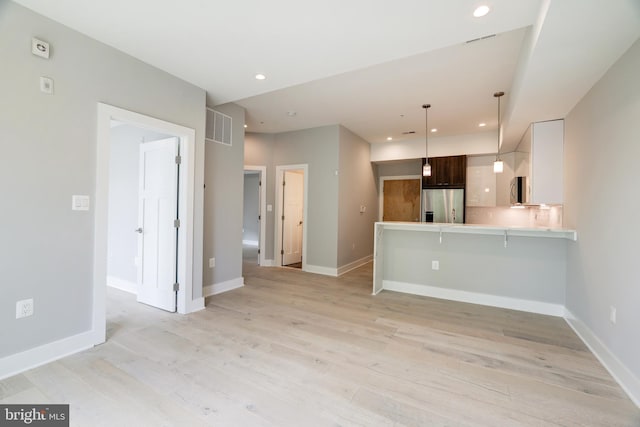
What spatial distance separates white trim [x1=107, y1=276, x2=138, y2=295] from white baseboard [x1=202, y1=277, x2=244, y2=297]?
Result: 1.03 m

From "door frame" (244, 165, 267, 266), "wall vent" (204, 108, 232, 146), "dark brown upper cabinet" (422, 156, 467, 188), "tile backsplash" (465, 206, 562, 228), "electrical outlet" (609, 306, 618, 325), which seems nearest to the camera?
"electrical outlet" (609, 306, 618, 325)

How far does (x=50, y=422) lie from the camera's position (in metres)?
1.63

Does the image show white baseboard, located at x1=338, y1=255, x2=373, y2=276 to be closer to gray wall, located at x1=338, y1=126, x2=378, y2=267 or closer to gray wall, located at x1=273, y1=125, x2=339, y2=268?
gray wall, located at x1=338, y1=126, x2=378, y2=267

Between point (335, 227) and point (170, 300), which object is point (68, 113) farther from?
point (335, 227)

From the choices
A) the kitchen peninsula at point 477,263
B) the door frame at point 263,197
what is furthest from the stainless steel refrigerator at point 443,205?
the door frame at point 263,197

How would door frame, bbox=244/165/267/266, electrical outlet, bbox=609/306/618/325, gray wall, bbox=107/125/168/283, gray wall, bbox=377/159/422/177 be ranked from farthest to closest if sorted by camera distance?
gray wall, bbox=377/159/422/177
door frame, bbox=244/165/267/266
gray wall, bbox=107/125/168/283
electrical outlet, bbox=609/306/618/325

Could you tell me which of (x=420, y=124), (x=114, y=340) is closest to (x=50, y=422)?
(x=114, y=340)

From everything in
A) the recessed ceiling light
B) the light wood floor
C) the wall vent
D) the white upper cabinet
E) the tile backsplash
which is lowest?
the light wood floor

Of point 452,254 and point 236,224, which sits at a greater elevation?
point 236,224

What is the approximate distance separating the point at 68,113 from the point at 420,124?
16.4ft

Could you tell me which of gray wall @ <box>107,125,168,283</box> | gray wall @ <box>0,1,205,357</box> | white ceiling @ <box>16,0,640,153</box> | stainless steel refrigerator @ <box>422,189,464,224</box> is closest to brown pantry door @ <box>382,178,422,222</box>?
stainless steel refrigerator @ <box>422,189,464,224</box>

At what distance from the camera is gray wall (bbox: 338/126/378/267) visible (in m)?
5.48

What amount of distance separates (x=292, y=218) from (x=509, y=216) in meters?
4.63

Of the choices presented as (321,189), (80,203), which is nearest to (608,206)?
(321,189)
